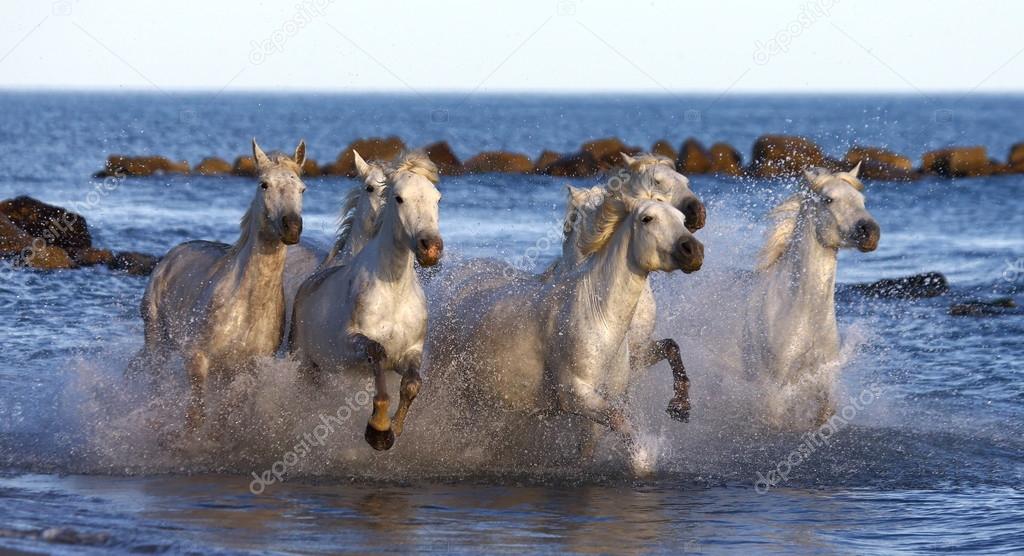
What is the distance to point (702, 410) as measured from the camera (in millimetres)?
9836

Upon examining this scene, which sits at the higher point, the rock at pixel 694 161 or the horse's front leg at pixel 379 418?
the rock at pixel 694 161

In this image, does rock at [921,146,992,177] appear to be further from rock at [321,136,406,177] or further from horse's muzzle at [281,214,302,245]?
horse's muzzle at [281,214,302,245]

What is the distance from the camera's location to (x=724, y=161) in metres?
44.4

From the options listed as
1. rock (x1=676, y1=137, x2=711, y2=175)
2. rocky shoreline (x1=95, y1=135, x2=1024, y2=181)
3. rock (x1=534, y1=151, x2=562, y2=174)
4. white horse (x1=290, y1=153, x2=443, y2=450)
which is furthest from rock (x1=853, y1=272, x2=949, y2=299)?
rock (x1=676, y1=137, x2=711, y2=175)

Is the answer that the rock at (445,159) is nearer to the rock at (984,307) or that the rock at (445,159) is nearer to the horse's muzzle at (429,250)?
the rock at (984,307)

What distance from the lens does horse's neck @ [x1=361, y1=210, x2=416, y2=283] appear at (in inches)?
304

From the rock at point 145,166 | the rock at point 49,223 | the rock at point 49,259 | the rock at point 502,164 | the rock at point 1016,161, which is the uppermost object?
the rock at point 1016,161

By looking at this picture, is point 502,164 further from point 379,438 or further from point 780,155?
point 379,438

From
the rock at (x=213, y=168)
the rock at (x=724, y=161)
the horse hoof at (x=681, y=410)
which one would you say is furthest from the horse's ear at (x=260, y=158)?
the rock at (x=724, y=161)

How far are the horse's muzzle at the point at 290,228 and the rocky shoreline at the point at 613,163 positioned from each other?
29864 mm

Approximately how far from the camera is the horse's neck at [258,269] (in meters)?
8.36

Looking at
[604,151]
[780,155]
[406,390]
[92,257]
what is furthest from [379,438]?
[780,155]

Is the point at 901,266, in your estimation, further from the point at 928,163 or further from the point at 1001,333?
the point at 928,163

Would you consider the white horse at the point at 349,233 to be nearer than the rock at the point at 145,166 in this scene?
Yes
